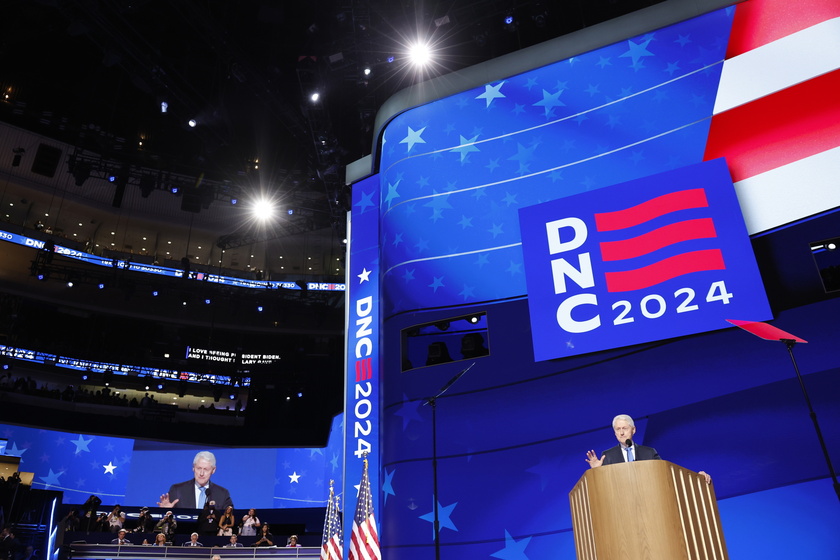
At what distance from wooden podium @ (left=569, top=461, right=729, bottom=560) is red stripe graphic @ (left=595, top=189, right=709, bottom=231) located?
4.47 meters

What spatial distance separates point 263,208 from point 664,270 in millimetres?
14003

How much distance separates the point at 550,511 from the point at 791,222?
4.06 m

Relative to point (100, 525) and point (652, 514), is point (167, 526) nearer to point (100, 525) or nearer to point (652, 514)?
point (100, 525)

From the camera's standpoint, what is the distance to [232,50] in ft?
42.1

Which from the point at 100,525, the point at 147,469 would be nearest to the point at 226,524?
the point at 100,525

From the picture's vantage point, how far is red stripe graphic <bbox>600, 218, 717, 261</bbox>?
7074mm

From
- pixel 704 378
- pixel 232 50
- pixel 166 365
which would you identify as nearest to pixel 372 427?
pixel 704 378

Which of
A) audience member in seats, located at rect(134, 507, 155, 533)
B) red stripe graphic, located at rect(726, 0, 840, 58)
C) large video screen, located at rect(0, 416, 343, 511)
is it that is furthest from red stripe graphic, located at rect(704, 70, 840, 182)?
large video screen, located at rect(0, 416, 343, 511)

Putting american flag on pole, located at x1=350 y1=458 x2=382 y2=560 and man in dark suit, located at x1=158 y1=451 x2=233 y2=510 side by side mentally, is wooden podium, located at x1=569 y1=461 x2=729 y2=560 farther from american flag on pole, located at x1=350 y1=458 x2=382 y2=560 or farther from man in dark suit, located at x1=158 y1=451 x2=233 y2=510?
man in dark suit, located at x1=158 y1=451 x2=233 y2=510

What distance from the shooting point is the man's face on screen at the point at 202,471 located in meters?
15.6

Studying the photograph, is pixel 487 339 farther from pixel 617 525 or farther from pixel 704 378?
pixel 617 525

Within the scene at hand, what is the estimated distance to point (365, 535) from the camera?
6953 millimetres

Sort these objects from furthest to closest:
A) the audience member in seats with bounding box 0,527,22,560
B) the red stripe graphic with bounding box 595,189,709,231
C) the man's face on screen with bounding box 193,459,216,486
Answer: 1. the man's face on screen with bounding box 193,459,216,486
2. the audience member in seats with bounding box 0,527,22,560
3. the red stripe graphic with bounding box 595,189,709,231

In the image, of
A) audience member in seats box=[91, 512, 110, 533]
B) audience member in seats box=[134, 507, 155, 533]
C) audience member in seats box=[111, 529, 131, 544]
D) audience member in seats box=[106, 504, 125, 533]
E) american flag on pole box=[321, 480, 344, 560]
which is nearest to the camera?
american flag on pole box=[321, 480, 344, 560]
